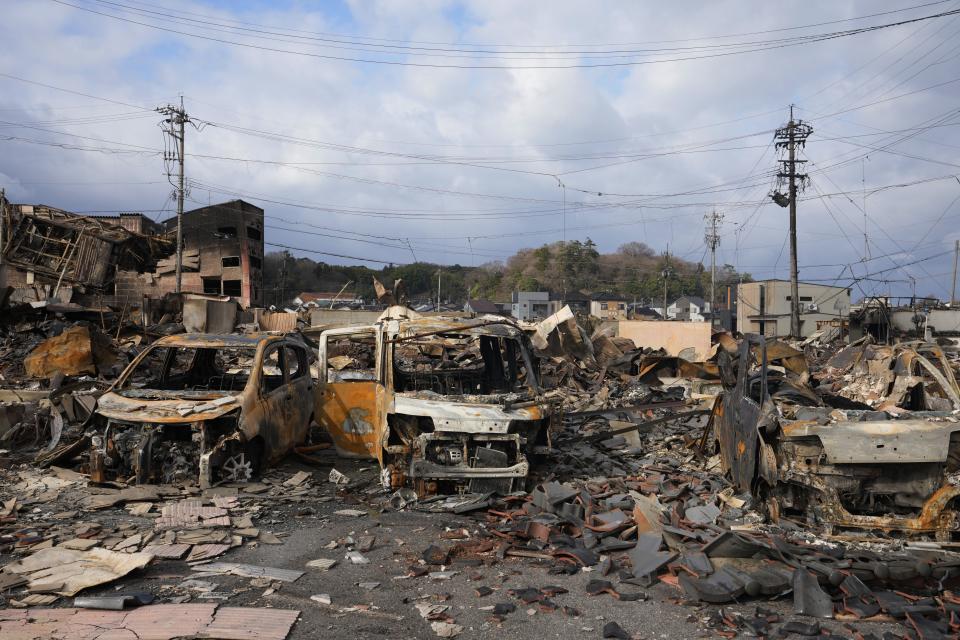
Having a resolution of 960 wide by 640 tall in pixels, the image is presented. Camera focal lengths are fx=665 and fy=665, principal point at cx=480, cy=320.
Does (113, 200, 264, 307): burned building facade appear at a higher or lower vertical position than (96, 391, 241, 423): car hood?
higher

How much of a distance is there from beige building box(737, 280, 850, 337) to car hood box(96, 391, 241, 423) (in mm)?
49244

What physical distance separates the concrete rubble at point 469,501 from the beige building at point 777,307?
4578cm

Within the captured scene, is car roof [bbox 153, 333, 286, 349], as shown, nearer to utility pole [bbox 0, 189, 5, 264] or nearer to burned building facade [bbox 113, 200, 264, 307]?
utility pole [bbox 0, 189, 5, 264]

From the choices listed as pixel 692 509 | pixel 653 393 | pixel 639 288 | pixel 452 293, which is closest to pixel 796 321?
pixel 653 393

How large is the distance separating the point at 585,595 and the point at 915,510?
282 centimetres

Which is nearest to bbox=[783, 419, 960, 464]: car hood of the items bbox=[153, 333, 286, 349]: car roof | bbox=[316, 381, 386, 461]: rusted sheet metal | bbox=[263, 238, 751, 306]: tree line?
bbox=[316, 381, 386, 461]: rusted sheet metal

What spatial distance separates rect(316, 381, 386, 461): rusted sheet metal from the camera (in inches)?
327

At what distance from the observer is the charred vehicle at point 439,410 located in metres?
6.82

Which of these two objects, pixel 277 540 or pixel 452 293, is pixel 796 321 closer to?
pixel 277 540

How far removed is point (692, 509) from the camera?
6398 millimetres

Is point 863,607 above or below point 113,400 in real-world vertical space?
below

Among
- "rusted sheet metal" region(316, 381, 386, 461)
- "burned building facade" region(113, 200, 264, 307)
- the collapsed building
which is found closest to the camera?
the collapsed building

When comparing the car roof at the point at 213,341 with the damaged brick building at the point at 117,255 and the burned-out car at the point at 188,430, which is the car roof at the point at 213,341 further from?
the damaged brick building at the point at 117,255

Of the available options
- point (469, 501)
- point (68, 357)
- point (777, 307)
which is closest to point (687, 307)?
point (777, 307)
